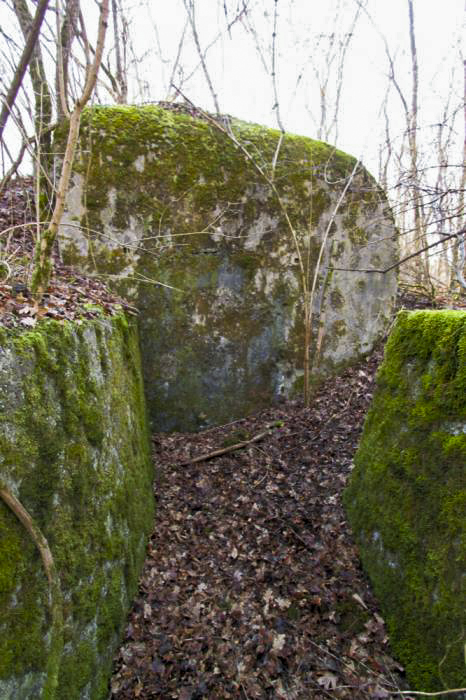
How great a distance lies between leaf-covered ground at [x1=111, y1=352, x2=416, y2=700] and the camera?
9.04 ft

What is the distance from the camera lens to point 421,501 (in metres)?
2.80

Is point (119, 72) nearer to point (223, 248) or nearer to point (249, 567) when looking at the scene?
point (223, 248)

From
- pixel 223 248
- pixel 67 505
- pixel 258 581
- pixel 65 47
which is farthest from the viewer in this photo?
pixel 223 248

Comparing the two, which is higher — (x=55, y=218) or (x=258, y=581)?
(x=55, y=218)

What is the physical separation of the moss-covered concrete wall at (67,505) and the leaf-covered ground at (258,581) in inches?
14.4

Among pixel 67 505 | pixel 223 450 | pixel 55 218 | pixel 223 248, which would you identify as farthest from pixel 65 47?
Result: pixel 223 450

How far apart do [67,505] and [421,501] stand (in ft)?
7.82

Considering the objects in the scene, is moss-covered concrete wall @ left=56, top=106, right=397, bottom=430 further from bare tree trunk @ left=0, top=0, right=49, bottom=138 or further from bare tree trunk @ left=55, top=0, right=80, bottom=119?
bare tree trunk @ left=0, top=0, right=49, bottom=138

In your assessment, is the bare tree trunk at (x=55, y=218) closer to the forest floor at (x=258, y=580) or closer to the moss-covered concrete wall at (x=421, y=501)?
the forest floor at (x=258, y=580)

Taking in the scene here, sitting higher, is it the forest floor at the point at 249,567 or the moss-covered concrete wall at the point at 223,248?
the moss-covered concrete wall at the point at 223,248

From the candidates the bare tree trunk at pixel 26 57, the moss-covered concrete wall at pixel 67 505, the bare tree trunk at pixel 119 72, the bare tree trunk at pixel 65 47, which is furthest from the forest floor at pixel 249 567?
the bare tree trunk at pixel 119 72

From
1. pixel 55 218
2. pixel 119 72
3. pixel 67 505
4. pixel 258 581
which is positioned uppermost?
pixel 119 72

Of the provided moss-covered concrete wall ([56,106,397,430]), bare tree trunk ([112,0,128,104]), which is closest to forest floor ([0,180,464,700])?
moss-covered concrete wall ([56,106,397,430])

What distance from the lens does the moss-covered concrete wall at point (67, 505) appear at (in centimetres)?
189
